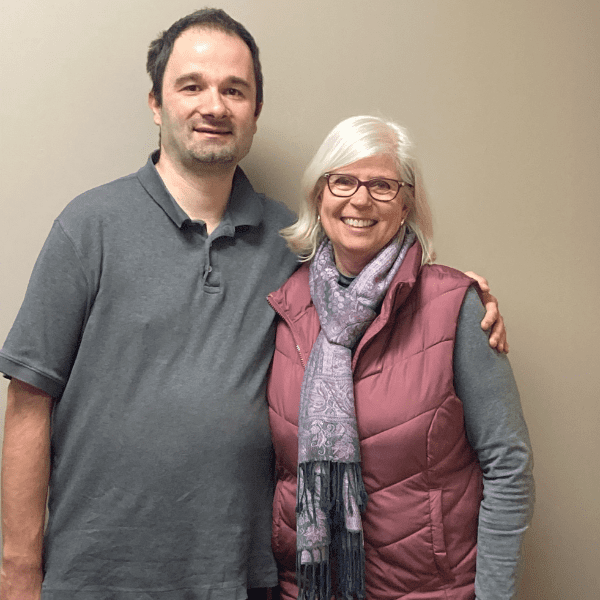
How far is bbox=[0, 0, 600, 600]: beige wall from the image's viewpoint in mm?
1761

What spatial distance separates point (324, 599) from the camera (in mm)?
1447

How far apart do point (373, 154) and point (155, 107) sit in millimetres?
595

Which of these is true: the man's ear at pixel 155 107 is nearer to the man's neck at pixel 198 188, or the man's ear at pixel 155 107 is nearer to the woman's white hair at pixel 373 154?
the man's neck at pixel 198 188

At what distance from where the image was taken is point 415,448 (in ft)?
4.58

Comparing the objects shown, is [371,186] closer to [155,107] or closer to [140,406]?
[155,107]

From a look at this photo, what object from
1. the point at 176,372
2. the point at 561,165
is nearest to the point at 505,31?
the point at 561,165

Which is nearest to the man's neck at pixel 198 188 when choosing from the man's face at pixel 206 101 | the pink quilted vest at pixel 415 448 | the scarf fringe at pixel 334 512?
the man's face at pixel 206 101

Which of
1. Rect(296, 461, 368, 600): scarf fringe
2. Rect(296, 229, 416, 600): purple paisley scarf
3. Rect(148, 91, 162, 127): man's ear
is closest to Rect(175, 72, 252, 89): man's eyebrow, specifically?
Rect(148, 91, 162, 127): man's ear

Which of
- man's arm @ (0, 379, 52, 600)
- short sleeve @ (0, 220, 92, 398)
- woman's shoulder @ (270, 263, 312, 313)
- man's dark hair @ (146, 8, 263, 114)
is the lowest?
man's arm @ (0, 379, 52, 600)

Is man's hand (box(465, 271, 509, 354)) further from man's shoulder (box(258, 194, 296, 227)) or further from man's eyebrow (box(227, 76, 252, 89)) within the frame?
man's eyebrow (box(227, 76, 252, 89))

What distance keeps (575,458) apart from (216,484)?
127 centimetres

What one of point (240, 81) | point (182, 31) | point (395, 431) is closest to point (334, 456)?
point (395, 431)

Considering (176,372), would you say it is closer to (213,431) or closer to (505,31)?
(213,431)

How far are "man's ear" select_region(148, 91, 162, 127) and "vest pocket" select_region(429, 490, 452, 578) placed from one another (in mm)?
1129
